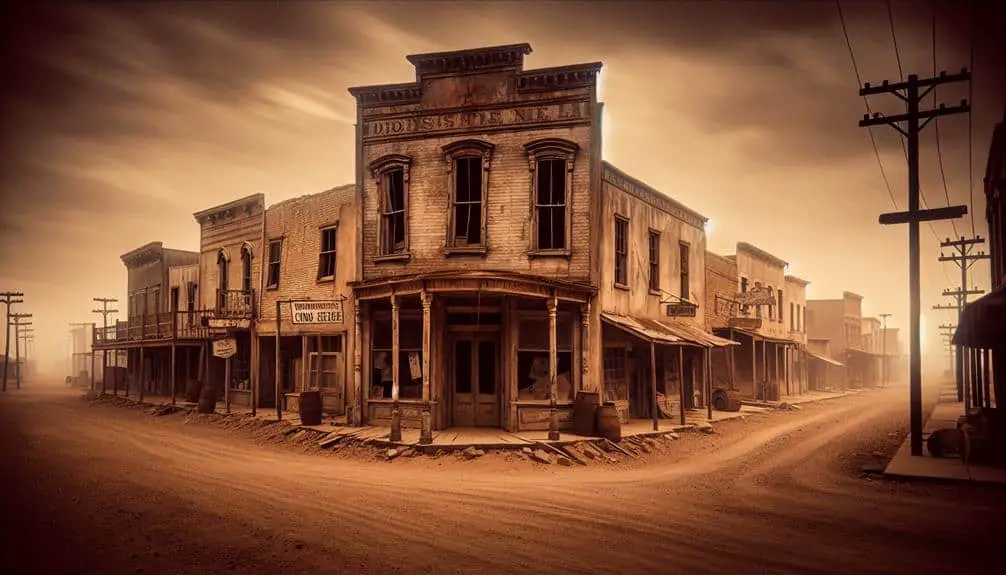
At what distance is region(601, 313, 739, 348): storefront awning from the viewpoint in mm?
15961

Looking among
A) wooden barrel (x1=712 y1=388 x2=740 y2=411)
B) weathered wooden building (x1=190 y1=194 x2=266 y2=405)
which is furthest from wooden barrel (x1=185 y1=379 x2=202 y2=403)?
wooden barrel (x1=712 y1=388 x2=740 y2=411)

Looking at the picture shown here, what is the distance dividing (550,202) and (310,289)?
9.02m

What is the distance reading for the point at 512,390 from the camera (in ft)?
49.1

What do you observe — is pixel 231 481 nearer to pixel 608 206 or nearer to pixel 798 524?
pixel 798 524

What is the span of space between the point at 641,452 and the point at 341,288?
10459 millimetres

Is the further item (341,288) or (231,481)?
(341,288)

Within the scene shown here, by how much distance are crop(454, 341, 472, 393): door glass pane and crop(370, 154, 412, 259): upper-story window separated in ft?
10.3

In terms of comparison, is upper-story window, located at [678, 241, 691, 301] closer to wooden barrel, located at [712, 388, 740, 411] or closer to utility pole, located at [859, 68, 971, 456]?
wooden barrel, located at [712, 388, 740, 411]

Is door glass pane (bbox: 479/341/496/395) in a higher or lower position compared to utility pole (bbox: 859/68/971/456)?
lower

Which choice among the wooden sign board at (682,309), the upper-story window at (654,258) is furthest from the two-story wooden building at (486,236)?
the wooden sign board at (682,309)

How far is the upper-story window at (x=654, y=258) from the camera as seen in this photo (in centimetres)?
2050

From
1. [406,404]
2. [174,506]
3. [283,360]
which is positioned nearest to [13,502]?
[174,506]

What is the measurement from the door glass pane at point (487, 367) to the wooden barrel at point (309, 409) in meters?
4.60

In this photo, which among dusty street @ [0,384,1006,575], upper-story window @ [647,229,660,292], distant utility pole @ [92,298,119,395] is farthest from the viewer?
distant utility pole @ [92,298,119,395]
